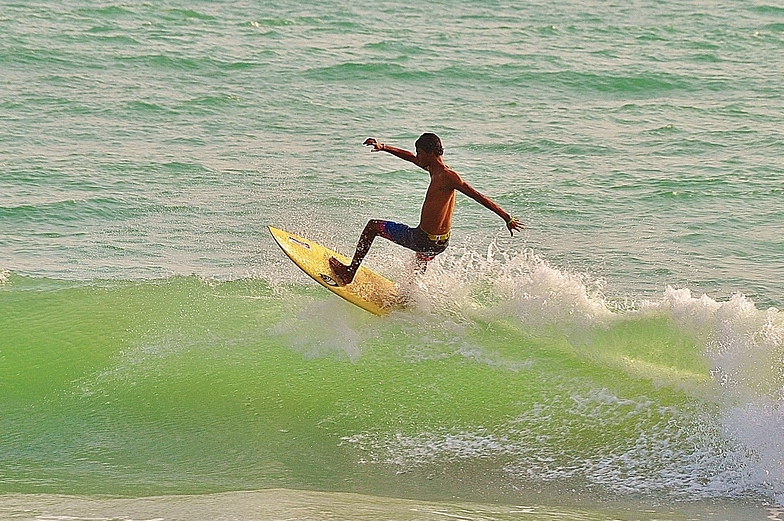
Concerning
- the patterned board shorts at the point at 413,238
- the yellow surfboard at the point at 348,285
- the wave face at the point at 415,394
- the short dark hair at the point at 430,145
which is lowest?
the wave face at the point at 415,394

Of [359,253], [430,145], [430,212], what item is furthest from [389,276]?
[430,145]

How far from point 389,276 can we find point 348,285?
0.64 m

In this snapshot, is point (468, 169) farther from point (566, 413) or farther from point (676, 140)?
point (566, 413)

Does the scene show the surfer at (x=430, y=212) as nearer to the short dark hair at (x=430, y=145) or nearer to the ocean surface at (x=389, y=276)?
the short dark hair at (x=430, y=145)

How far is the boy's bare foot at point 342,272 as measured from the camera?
8.05 metres

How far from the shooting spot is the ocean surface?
6.95 m

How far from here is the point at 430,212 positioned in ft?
24.7

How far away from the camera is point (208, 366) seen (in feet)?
28.1

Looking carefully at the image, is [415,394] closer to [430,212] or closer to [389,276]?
[389,276]

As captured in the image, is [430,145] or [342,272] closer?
[430,145]

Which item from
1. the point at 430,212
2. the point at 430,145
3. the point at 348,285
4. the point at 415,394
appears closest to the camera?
the point at 430,145

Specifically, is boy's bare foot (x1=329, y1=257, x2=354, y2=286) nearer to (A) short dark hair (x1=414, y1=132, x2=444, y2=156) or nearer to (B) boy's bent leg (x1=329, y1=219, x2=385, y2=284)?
(B) boy's bent leg (x1=329, y1=219, x2=385, y2=284)

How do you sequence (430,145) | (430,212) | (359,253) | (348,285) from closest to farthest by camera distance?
1. (430,145)
2. (430,212)
3. (359,253)
4. (348,285)

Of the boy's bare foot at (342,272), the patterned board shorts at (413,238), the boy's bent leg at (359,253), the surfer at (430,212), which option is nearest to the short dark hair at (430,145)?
the surfer at (430,212)
